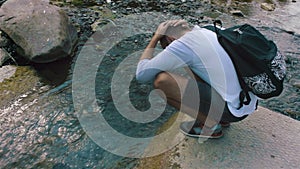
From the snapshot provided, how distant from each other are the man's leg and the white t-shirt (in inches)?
3.2

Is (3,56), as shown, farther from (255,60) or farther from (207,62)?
(255,60)

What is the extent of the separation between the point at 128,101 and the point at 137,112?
214 millimetres

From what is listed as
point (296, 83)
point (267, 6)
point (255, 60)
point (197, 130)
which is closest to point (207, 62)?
point (255, 60)

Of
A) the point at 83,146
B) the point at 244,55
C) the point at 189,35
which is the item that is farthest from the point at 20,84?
the point at 244,55

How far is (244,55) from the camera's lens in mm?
2484

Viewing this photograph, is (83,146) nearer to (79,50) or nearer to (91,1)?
(79,50)

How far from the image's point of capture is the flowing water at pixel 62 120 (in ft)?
9.91

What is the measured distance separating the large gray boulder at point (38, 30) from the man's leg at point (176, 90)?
204cm

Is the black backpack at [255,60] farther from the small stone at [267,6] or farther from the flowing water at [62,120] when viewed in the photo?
the small stone at [267,6]

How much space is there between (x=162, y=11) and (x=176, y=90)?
3.85 metres

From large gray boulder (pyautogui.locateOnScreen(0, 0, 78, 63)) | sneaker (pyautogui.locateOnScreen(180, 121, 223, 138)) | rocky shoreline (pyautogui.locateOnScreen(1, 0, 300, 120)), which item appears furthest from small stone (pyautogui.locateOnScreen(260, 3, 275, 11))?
sneaker (pyautogui.locateOnScreen(180, 121, 223, 138))

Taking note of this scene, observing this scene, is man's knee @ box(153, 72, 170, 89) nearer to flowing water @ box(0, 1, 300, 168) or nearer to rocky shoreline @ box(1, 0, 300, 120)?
flowing water @ box(0, 1, 300, 168)

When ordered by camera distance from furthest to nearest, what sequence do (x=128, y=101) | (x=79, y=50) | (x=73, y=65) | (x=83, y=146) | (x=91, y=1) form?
(x=91, y=1) < (x=79, y=50) < (x=73, y=65) < (x=128, y=101) < (x=83, y=146)

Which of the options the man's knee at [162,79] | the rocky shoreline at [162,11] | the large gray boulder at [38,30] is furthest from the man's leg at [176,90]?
the large gray boulder at [38,30]
